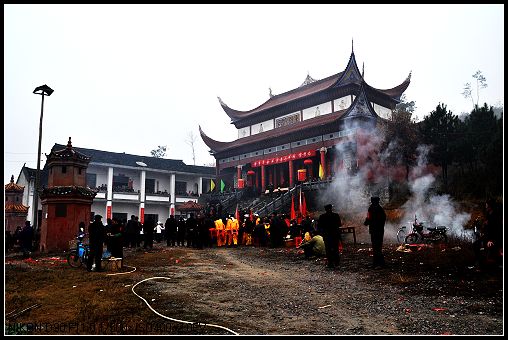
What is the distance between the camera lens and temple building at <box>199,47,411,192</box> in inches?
951

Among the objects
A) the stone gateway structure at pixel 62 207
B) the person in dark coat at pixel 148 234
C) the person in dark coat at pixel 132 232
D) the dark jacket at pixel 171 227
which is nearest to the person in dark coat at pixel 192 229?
the dark jacket at pixel 171 227

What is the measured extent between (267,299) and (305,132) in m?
21.3

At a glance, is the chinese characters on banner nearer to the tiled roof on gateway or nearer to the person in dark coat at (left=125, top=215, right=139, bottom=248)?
the tiled roof on gateway

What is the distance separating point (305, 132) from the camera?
27.0m

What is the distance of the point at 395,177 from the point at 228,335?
17917mm

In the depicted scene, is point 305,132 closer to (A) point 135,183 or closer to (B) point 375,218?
(A) point 135,183

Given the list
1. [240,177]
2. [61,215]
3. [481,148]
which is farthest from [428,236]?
[240,177]

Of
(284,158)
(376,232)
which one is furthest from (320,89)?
(376,232)

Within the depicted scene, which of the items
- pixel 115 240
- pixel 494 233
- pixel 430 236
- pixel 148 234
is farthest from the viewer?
pixel 148 234

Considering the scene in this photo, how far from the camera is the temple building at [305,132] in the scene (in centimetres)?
2416

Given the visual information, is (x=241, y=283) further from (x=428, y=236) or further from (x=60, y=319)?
(x=428, y=236)

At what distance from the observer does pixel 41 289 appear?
7477mm

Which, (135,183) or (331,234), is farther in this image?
(135,183)

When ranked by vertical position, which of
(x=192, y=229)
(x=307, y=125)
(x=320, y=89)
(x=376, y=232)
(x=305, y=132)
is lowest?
(x=376, y=232)
